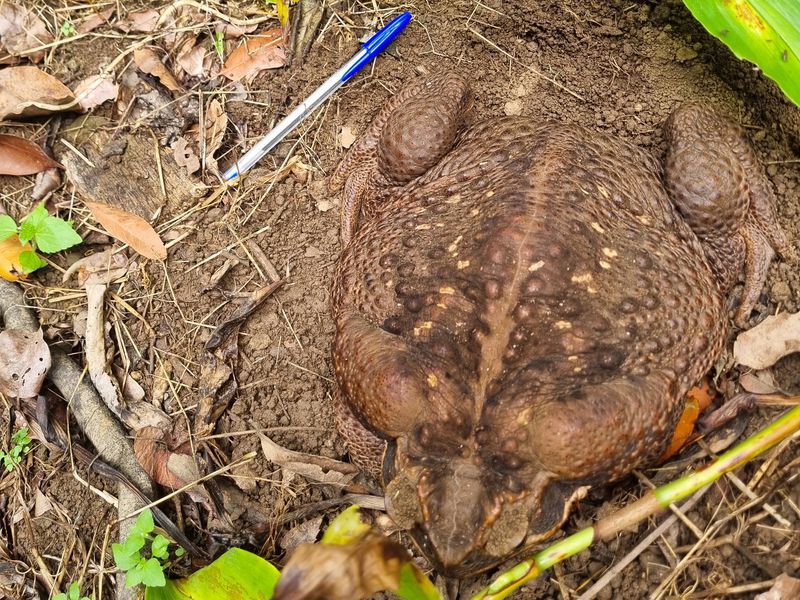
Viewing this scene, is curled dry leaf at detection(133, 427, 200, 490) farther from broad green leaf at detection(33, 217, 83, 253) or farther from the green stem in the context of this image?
the green stem

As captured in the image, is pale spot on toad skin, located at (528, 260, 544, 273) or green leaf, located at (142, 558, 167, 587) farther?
green leaf, located at (142, 558, 167, 587)

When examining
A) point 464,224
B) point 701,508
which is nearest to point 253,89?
point 464,224

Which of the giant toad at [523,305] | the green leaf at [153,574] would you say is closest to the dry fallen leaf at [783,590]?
the giant toad at [523,305]

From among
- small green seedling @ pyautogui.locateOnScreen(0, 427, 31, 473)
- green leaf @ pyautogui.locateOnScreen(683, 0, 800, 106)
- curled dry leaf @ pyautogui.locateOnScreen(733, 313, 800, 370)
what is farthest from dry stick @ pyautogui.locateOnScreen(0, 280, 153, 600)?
green leaf @ pyautogui.locateOnScreen(683, 0, 800, 106)

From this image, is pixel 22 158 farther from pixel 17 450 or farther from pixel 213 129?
pixel 17 450

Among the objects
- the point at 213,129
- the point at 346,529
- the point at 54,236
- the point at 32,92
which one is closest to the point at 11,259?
the point at 54,236

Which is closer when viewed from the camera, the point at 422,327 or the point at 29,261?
the point at 422,327
